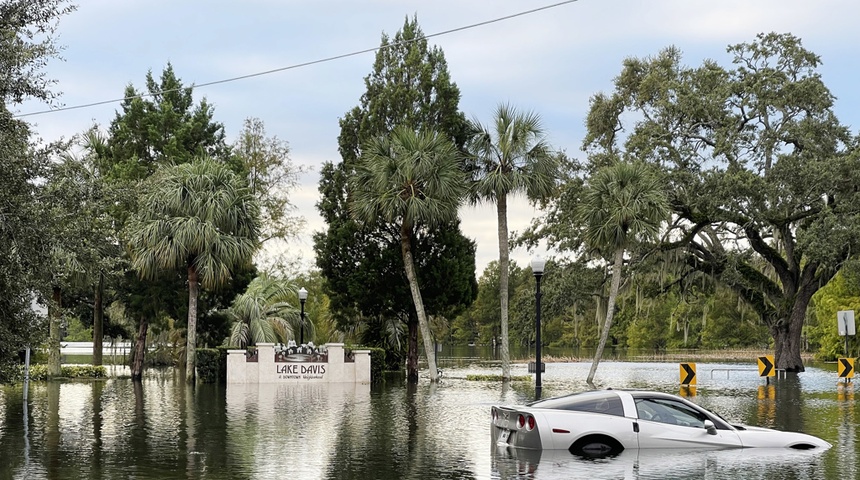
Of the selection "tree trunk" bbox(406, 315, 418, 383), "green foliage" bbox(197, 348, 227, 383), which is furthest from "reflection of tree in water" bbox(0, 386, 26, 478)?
"tree trunk" bbox(406, 315, 418, 383)

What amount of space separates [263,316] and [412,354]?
9671 mm

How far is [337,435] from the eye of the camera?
1952 centimetres

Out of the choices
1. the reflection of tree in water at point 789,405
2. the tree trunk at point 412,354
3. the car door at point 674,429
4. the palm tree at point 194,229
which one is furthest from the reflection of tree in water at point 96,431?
the reflection of tree in water at point 789,405

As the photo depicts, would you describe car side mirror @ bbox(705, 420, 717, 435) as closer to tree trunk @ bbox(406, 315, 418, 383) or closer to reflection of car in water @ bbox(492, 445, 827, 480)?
reflection of car in water @ bbox(492, 445, 827, 480)

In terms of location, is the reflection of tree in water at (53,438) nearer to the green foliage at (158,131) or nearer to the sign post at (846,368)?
the green foliage at (158,131)

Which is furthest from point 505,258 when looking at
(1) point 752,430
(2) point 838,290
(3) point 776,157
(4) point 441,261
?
(2) point 838,290

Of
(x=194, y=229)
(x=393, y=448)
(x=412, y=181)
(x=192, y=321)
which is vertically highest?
(x=412, y=181)

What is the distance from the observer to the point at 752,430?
1633 centimetres

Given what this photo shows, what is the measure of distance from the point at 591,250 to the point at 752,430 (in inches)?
1144

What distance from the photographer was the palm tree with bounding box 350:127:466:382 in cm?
3869

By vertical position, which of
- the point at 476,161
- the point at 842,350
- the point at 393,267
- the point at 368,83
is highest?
the point at 368,83

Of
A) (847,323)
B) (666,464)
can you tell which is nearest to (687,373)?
(847,323)

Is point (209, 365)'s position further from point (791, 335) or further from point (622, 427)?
point (622, 427)

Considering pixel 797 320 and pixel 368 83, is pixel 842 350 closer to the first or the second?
pixel 797 320
